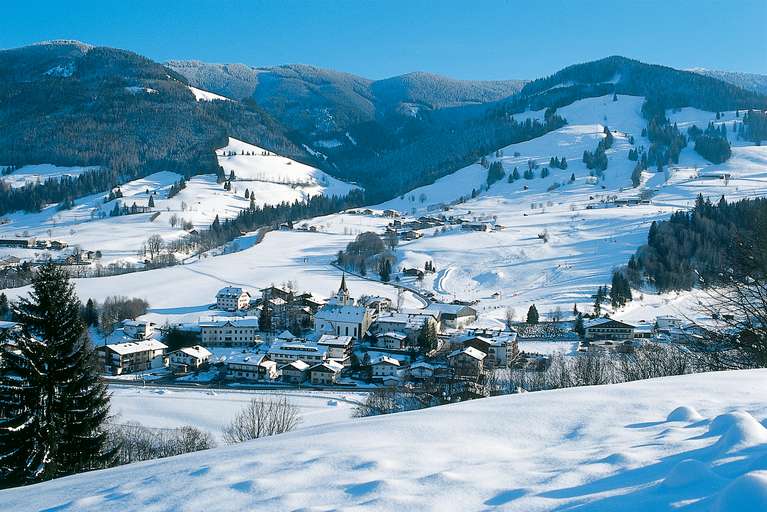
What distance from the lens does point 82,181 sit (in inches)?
4318

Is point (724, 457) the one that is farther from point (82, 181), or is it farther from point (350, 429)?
point (82, 181)

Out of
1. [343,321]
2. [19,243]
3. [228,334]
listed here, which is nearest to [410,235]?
[343,321]

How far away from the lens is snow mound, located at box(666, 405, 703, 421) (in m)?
4.98

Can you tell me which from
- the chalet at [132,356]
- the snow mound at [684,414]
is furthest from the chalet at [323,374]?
the snow mound at [684,414]

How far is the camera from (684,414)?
5043 mm

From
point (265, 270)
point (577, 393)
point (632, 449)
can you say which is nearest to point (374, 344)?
point (265, 270)

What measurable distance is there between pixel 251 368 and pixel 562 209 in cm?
6265

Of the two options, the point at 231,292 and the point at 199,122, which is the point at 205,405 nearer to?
the point at 231,292

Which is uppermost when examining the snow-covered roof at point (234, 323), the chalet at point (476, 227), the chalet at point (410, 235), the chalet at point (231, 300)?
the chalet at point (476, 227)

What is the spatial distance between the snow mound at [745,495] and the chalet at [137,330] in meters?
35.9

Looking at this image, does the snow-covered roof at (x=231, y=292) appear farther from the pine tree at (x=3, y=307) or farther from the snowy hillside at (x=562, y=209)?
the snowy hillside at (x=562, y=209)

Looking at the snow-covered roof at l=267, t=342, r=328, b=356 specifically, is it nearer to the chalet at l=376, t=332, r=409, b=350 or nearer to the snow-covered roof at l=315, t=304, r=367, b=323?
the chalet at l=376, t=332, r=409, b=350

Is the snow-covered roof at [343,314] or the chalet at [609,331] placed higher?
the snow-covered roof at [343,314]

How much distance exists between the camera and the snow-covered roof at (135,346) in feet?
101
